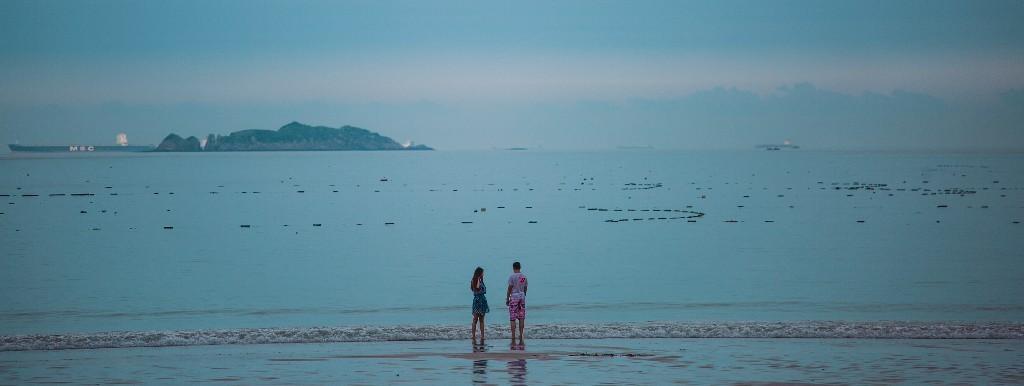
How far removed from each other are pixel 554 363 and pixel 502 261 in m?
40.7

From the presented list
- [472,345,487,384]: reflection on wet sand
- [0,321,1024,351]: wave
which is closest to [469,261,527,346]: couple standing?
[472,345,487,384]: reflection on wet sand

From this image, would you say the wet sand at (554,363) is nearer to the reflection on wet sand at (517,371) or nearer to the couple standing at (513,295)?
the reflection on wet sand at (517,371)

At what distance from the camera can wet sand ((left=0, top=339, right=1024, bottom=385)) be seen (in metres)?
24.3

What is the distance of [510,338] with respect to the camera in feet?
102

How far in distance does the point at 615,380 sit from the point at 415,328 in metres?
10.7

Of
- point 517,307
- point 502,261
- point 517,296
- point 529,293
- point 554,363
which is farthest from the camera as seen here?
point 502,261

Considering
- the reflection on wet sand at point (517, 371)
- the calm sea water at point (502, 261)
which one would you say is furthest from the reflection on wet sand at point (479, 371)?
the calm sea water at point (502, 261)

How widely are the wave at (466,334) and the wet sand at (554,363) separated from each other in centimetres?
103

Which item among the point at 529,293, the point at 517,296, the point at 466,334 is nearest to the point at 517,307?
the point at 517,296

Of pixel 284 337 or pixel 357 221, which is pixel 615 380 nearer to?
pixel 284 337

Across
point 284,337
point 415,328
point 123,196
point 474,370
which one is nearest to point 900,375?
point 474,370

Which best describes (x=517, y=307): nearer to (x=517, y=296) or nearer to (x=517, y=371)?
(x=517, y=296)

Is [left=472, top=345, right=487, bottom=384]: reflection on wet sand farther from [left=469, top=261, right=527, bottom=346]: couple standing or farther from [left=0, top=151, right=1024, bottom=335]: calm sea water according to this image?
[left=0, top=151, right=1024, bottom=335]: calm sea water

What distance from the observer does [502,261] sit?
66812 mm
